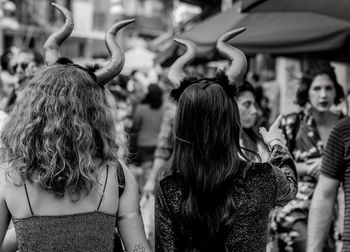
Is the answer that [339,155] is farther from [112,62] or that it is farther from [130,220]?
[112,62]

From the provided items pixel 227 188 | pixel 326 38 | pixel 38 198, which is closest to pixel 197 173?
pixel 227 188

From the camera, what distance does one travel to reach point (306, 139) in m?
5.43

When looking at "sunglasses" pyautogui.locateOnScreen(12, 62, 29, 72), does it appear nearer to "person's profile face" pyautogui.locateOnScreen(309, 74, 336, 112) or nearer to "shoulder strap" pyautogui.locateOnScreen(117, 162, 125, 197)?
"person's profile face" pyautogui.locateOnScreen(309, 74, 336, 112)

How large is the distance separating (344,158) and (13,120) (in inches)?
66.5

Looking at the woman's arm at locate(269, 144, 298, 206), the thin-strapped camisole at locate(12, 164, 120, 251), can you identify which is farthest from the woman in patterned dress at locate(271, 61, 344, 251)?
the thin-strapped camisole at locate(12, 164, 120, 251)

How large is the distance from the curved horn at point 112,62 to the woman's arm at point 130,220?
46cm

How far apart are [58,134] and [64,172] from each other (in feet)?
0.56

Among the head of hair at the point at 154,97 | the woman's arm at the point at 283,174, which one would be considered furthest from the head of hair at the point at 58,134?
the head of hair at the point at 154,97

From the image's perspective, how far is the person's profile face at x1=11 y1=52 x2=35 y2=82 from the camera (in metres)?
6.88

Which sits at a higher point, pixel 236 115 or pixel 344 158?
pixel 236 115

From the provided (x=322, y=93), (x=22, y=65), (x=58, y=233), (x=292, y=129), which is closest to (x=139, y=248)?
(x=58, y=233)

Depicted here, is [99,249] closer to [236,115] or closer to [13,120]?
[13,120]

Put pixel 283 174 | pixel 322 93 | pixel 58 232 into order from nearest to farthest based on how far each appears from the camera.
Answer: pixel 58 232 < pixel 283 174 < pixel 322 93

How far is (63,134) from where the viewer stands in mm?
2865
